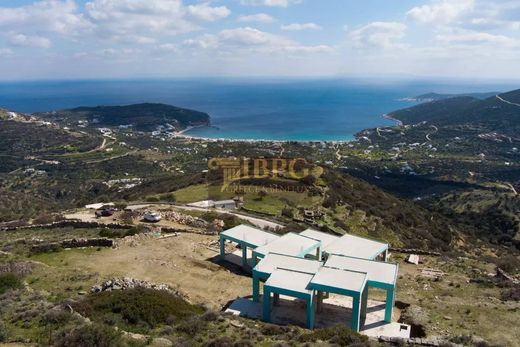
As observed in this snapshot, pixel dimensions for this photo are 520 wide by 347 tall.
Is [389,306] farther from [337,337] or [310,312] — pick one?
[337,337]

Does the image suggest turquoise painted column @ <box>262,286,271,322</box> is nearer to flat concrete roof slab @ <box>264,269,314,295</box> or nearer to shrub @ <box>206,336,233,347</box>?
flat concrete roof slab @ <box>264,269,314,295</box>

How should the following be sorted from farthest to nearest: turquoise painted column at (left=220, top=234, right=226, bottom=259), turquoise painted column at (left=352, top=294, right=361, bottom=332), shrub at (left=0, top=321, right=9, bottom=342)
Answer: turquoise painted column at (left=220, top=234, right=226, bottom=259) → turquoise painted column at (left=352, top=294, right=361, bottom=332) → shrub at (left=0, top=321, right=9, bottom=342)

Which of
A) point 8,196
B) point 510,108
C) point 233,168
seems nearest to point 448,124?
point 510,108

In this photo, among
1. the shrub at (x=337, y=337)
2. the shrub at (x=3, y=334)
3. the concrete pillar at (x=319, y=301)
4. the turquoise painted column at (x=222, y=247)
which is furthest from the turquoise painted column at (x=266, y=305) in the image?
the shrub at (x=3, y=334)

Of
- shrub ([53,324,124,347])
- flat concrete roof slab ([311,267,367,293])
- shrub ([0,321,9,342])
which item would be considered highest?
shrub ([53,324,124,347])

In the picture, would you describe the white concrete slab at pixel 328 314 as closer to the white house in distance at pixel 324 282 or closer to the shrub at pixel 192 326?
the white house in distance at pixel 324 282

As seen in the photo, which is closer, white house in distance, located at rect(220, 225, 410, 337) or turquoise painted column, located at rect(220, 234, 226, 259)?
white house in distance, located at rect(220, 225, 410, 337)

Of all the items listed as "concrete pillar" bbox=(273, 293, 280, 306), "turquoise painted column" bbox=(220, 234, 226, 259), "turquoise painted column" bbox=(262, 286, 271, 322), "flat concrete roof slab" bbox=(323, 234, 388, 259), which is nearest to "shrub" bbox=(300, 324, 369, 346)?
"turquoise painted column" bbox=(262, 286, 271, 322)

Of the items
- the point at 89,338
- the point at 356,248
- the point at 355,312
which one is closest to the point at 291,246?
the point at 356,248
